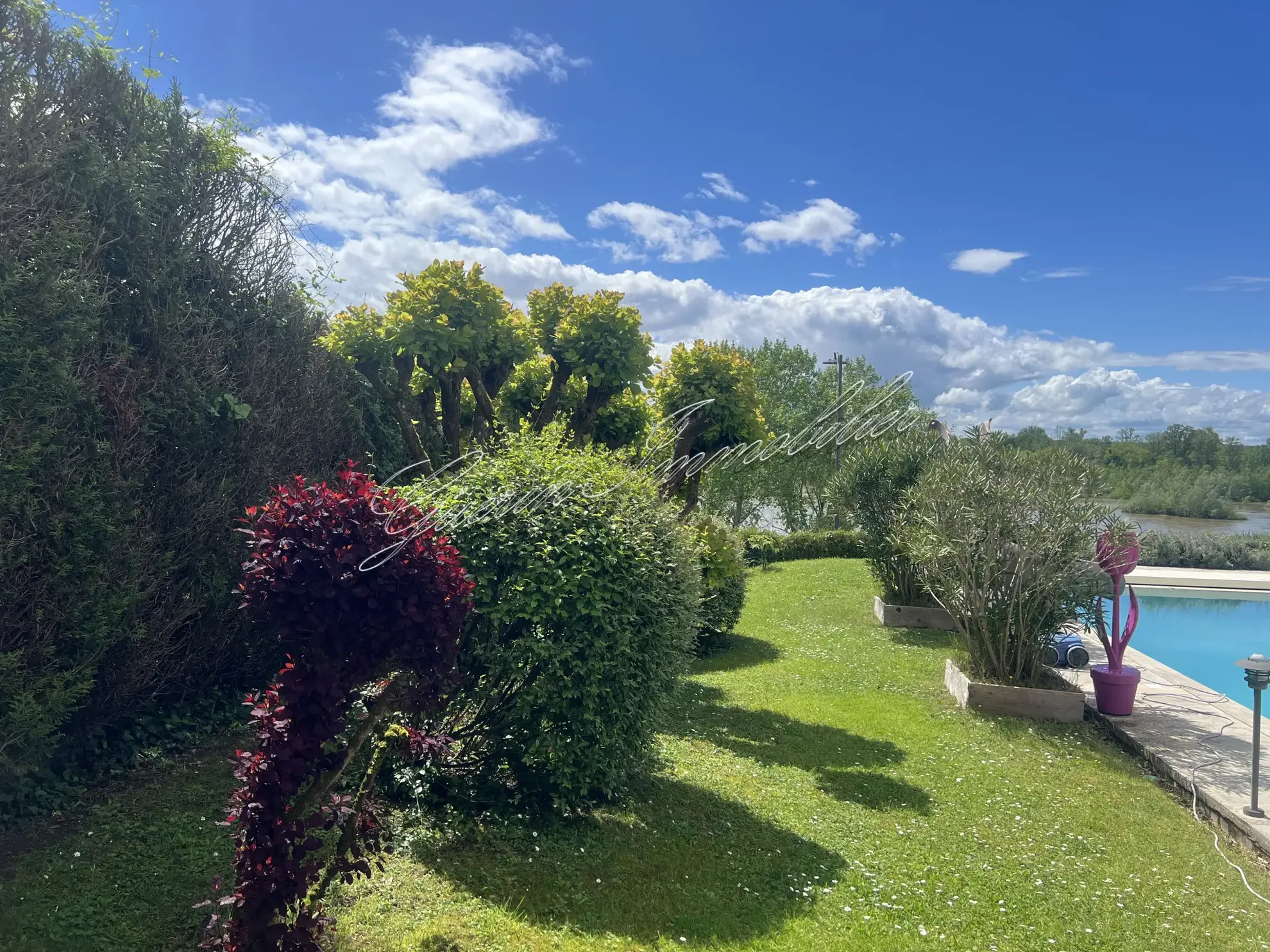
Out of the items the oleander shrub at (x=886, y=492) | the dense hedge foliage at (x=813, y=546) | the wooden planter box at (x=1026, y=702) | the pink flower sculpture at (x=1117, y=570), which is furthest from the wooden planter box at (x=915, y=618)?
the dense hedge foliage at (x=813, y=546)

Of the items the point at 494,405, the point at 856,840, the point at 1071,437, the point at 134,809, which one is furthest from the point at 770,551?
the point at 134,809

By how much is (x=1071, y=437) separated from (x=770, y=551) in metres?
10.2

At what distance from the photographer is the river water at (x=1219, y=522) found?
2442 cm

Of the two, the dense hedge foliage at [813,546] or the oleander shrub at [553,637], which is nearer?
the oleander shrub at [553,637]

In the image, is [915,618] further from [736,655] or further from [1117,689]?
[1117,689]

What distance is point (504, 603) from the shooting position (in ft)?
14.3

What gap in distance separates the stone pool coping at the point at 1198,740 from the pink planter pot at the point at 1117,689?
0.10 metres

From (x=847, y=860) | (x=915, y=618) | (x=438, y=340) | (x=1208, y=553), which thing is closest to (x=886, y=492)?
(x=915, y=618)

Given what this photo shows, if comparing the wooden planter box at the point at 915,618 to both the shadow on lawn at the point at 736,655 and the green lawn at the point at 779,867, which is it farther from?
the green lawn at the point at 779,867

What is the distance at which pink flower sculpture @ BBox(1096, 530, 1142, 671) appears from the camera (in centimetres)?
796

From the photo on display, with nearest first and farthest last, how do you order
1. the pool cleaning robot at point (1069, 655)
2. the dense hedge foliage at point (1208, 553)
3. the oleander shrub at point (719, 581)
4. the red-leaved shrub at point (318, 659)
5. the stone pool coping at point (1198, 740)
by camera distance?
the red-leaved shrub at point (318, 659)
the stone pool coping at point (1198, 740)
the oleander shrub at point (719, 581)
the pool cleaning robot at point (1069, 655)
the dense hedge foliage at point (1208, 553)

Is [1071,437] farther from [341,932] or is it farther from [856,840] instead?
[341,932]

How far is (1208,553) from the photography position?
69.3 feet

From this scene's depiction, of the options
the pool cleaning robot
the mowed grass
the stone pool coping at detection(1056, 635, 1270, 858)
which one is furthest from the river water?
the mowed grass
